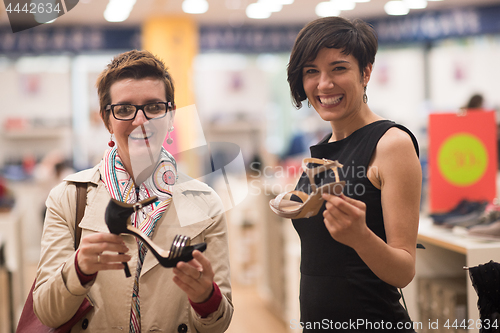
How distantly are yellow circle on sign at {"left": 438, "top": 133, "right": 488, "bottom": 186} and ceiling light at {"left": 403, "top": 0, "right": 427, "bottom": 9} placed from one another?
17.2 feet

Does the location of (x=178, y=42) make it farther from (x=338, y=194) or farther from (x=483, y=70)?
(x=338, y=194)

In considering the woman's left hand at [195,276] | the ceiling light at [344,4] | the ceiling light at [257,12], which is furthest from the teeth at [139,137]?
the ceiling light at [344,4]

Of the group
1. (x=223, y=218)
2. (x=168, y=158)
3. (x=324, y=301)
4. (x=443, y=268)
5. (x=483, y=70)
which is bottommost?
(x=443, y=268)

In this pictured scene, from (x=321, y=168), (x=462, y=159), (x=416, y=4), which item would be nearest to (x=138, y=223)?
(x=321, y=168)

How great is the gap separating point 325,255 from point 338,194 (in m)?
0.30

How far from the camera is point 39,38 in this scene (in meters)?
7.84

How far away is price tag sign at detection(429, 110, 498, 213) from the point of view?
266cm

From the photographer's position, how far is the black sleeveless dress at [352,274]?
47.5 inches

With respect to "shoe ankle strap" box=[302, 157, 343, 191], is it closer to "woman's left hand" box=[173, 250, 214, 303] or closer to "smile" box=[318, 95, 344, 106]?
"smile" box=[318, 95, 344, 106]

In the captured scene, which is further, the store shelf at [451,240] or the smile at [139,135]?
the store shelf at [451,240]

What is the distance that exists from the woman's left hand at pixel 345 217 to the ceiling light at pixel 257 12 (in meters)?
6.49

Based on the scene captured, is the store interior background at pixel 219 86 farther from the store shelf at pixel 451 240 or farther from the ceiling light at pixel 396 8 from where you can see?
the store shelf at pixel 451 240

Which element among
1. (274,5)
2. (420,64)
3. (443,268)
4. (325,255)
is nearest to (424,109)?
(420,64)

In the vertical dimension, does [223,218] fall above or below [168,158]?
below
